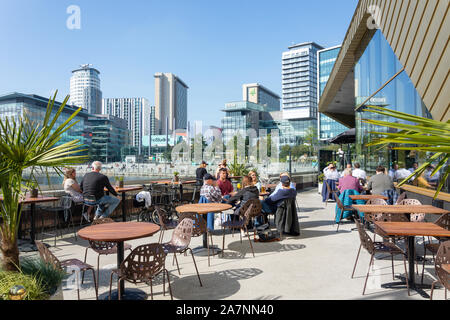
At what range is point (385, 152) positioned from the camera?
9.84 metres

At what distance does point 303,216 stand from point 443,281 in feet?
21.4

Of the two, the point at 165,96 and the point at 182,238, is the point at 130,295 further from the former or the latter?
the point at 165,96

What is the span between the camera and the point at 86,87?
16600 centimetres

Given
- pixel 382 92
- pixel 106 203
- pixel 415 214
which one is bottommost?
pixel 415 214

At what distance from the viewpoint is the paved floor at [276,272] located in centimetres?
369

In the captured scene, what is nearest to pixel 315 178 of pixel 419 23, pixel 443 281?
pixel 419 23

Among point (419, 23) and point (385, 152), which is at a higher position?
point (419, 23)

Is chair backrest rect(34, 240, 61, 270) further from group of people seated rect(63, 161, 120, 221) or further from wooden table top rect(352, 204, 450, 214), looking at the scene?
wooden table top rect(352, 204, 450, 214)

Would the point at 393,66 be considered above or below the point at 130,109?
below

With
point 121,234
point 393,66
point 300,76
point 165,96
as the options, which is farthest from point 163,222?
point 165,96

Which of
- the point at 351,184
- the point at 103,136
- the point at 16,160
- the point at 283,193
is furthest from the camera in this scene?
the point at 103,136

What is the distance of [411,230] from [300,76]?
503ft

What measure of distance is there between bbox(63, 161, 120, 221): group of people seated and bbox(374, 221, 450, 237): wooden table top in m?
5.15
